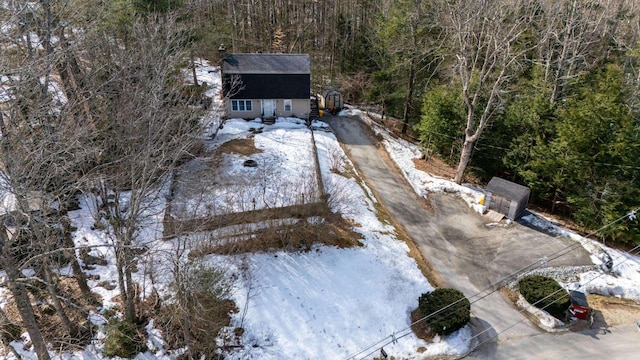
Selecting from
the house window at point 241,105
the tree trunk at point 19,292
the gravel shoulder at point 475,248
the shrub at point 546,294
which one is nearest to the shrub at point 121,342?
the tree trunk at point 19,292

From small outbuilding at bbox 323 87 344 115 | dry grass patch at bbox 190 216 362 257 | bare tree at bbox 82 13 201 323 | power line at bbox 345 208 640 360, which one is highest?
bare tree at bbox 82 13 201 323

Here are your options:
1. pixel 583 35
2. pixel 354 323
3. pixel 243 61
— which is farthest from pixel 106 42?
pixel 583 35

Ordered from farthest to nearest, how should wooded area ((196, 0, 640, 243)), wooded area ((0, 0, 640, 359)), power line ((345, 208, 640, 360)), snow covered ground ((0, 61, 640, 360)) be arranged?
wooded area ((196, 0, 640, 243)) < power line ((345, 208, 640, 360)) < snow covered ground ((0, 61, 640, 360)) < wooded area ((0, 0, 640, 359))

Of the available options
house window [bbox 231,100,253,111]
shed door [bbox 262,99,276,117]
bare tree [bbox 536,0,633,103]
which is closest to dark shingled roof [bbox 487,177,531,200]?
bare tree [bbox 536,0,633,103]

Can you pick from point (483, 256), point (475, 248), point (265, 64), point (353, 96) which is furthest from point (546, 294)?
point (353, 96)

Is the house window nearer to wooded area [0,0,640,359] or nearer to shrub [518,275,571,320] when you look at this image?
wooded area [0,0,640,359]

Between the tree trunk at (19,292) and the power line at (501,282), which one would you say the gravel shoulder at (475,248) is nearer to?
the power line at (501,282)

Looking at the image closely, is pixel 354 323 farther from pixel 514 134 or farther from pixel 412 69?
pixel 412 69
